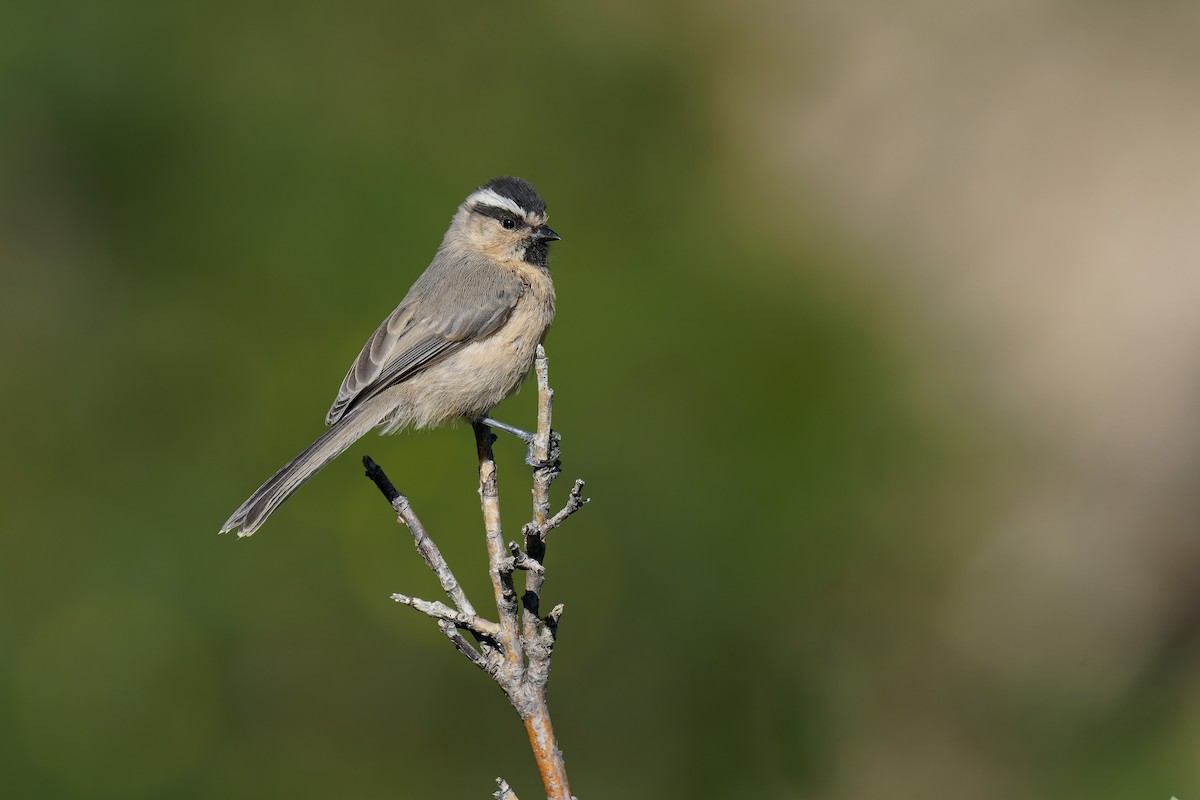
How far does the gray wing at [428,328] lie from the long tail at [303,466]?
55mm

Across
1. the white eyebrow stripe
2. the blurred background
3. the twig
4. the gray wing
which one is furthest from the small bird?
the twig

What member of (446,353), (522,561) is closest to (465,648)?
(522,561)

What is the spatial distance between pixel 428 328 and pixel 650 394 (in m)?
2.18

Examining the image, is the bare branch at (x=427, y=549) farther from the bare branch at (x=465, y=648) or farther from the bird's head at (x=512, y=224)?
the bird's head at (x=512, y=224)

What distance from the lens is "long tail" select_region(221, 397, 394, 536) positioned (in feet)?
14.3

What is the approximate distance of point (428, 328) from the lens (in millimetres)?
5203

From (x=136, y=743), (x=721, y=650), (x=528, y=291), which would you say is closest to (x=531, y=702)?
(x=528, y=291)

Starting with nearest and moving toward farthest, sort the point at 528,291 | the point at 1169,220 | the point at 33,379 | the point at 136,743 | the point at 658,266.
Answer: the point at 528,291
the point at 136,743
the point at 33,379
the point at 658,266
the point at 1169,220

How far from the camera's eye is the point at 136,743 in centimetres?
620

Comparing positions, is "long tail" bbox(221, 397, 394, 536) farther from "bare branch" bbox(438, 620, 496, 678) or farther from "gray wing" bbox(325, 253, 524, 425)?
"bare branch" bbox(438, 620, 496, 678)

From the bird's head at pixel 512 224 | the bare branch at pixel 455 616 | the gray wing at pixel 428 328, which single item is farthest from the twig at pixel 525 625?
the bird's head at pixel 512 224

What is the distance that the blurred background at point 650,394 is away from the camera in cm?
625

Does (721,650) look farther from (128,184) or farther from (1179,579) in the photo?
(128,184)

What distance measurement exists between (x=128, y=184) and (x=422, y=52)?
6.70 ft
